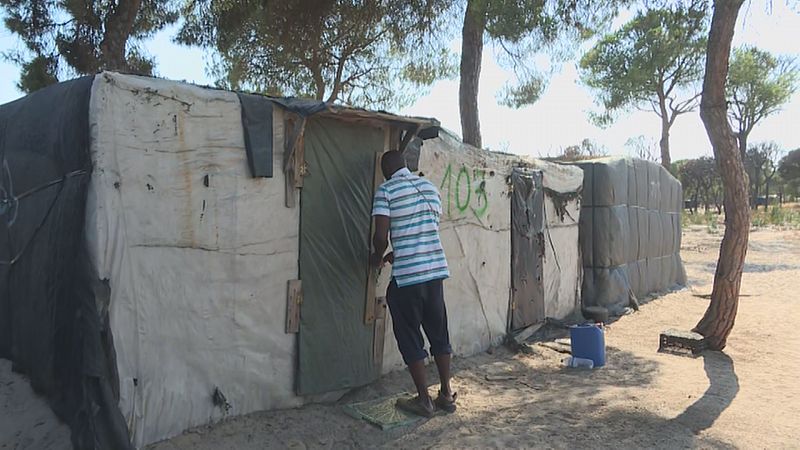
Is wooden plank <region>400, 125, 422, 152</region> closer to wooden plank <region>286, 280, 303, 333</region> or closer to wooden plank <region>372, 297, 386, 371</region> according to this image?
wooden plank <region>372, 297, 386, 371</region>

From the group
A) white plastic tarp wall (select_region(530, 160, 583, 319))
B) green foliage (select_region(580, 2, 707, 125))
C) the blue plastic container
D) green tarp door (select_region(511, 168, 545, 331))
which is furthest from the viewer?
green foliage (select_region(580, 2, 707, 125))

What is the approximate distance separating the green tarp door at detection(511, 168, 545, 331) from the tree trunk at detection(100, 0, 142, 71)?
7403 mm

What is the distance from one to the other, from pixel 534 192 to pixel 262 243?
12.9ft

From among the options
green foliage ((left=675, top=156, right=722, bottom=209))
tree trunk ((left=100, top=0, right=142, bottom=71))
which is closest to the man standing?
tree trunk ((left=100, top=0, right=142, bottom=71))

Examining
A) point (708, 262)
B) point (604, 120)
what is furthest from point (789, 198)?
point (708, 262)

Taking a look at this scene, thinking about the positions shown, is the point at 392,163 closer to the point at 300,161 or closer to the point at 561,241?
the point at 300,161

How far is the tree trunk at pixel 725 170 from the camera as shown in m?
5.60

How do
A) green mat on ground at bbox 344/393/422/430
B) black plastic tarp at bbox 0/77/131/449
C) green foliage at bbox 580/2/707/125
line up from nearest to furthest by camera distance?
black plastic tarp at bbox 0/77/131/449
green mat on ground at bbox 344/393/422/430
green foliage at bbox 580/2/707/125

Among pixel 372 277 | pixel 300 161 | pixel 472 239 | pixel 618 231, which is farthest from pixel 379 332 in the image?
pixel 618 231

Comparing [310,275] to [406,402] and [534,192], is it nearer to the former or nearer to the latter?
[406,402]

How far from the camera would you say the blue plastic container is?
519 centimetres

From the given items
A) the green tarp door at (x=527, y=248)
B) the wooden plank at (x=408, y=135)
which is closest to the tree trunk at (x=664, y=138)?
the green tarp door at (x=527, y=248)

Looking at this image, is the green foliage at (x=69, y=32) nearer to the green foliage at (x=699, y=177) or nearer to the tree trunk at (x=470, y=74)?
the tree trunk at (x=470, y=74)

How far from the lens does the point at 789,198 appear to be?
52562mm
